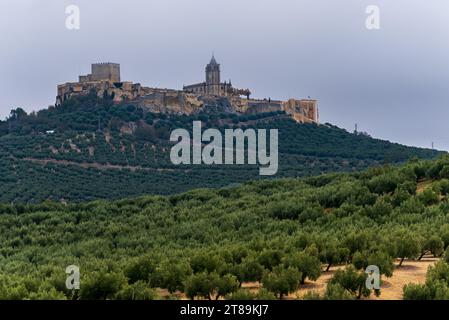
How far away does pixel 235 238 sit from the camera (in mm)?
15898

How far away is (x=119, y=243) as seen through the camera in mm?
17203

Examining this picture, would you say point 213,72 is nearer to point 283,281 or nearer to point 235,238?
point 235,238

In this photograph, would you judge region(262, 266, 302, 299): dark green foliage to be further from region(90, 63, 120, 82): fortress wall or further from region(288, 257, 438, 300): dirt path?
region(90, 63, 120, 82): fortress wall

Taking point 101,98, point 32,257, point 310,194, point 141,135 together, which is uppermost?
point 101,98

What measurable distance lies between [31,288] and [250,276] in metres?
3.14

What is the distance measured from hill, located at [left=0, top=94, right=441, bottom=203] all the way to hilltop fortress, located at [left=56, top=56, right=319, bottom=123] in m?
3.13

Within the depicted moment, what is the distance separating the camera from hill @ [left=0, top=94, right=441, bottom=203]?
1903 inches

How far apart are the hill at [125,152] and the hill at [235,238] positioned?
58.3 feet

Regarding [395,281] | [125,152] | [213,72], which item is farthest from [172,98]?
[395,281]

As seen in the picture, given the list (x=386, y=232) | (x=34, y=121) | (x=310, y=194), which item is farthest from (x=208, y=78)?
(x=386, y=232)

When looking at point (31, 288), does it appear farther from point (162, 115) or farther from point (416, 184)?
point (162, 115)

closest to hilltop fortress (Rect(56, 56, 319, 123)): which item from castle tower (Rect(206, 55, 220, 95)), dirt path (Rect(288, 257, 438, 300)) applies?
castle tower (Rect(206, 55, 220, 95))

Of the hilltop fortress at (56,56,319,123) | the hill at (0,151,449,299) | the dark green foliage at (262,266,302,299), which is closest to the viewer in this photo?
the dark green foliage at (262,266,302,299)

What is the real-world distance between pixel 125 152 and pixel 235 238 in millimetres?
44568
